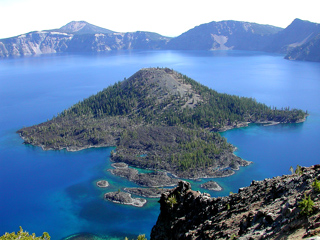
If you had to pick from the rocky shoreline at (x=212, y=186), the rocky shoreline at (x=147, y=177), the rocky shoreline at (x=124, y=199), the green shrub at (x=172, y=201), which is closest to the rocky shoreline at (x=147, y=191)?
the rocky shoreline at (x=124, y=199)

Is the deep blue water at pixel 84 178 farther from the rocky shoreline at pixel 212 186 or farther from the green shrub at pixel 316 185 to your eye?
the green shrub at pixel 316 185

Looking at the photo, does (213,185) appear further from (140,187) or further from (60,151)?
(60,151)

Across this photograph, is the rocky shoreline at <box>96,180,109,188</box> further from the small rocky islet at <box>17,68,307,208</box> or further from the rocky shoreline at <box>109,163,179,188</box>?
the rocky shoreline at <box>109,163,179,188</box>

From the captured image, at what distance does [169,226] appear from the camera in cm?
4041

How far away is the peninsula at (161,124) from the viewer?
10706 cm

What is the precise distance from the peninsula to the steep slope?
56070 millimetres

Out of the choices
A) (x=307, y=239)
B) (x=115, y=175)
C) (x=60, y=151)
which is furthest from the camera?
(x=60, y=151)

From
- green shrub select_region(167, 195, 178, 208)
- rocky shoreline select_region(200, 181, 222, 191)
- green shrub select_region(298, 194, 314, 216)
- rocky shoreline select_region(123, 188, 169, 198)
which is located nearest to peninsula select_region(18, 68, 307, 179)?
rocky shoreline select_region(200, 181, 222, 191)

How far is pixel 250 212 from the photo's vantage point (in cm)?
3119

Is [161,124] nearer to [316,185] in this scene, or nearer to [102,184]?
[102,184]

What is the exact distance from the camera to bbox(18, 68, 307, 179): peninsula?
107m

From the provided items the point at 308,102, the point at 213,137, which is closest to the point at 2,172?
the point at 213,137

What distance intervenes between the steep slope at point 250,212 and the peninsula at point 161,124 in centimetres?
5607

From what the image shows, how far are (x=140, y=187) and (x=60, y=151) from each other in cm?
4777
